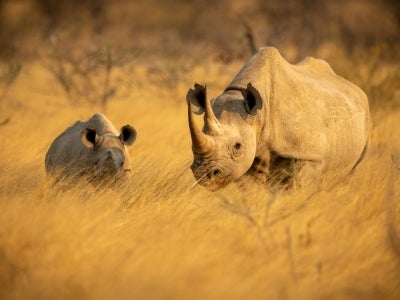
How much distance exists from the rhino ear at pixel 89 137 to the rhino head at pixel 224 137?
1519mm

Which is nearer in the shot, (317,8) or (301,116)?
(301,116)

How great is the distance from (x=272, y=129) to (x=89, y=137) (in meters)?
2.11

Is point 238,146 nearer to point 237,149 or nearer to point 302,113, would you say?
point 237,149

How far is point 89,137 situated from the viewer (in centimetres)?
832

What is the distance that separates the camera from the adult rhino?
6.76 m

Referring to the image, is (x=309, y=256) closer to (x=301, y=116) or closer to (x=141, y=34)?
(x=301, y=116)

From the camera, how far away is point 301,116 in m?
7.40

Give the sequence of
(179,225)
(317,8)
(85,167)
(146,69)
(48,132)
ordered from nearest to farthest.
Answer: (179,225), (85,167), (48,132), (146,69), (317,8)

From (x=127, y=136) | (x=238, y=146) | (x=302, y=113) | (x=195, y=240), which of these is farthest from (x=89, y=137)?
(x=195, y=240)

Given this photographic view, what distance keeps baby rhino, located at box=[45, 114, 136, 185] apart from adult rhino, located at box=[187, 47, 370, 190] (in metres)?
1.23

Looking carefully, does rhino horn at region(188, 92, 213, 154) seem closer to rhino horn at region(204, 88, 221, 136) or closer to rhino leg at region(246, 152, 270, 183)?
rhino horn at region(204, 88, 221, 136)

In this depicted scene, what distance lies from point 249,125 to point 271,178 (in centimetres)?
58

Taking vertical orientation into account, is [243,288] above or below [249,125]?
below

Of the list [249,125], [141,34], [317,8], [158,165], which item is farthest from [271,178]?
[141,34]
